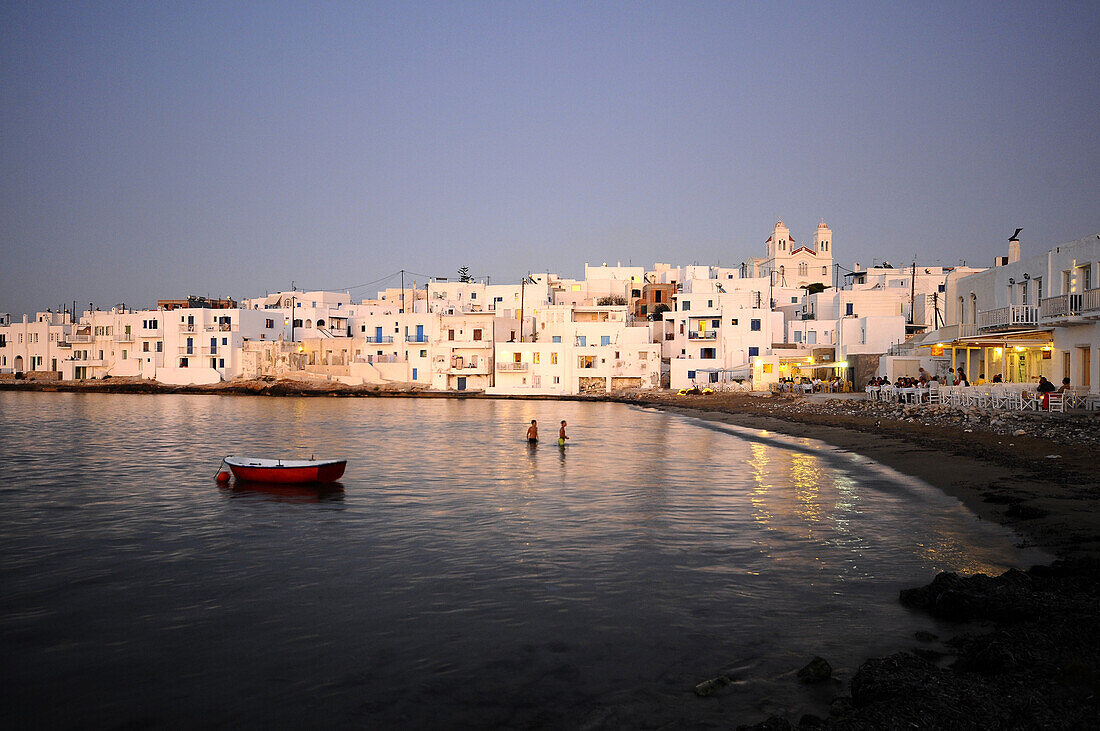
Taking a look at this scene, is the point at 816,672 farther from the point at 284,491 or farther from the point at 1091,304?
the point at 1091,304

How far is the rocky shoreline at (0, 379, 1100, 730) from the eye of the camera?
22.7 feet

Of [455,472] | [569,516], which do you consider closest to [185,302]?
[455,472]

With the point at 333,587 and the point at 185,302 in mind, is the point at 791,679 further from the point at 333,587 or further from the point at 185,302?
the point at 185,302

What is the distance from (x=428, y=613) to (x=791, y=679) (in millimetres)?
5312

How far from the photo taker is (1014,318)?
107 feet

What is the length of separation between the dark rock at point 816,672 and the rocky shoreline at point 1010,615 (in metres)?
0.01

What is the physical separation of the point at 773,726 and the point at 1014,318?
103 feet

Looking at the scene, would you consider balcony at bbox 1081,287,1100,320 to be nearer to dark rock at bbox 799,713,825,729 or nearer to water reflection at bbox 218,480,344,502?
dark rock at bbox 799,713,825,729

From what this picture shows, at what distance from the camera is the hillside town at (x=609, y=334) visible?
141ft

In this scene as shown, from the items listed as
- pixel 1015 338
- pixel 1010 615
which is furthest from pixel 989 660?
pixel 1015 338

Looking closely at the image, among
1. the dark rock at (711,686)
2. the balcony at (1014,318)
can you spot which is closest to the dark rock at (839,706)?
the dark rock at (711,686)

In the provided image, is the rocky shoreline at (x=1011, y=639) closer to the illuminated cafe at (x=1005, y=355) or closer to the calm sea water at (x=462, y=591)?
the calm sea water at (x=462, y=591)

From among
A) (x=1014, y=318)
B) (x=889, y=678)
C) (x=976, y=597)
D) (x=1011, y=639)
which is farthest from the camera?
(x=1014, y=318)

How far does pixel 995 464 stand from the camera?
71.8 feet
